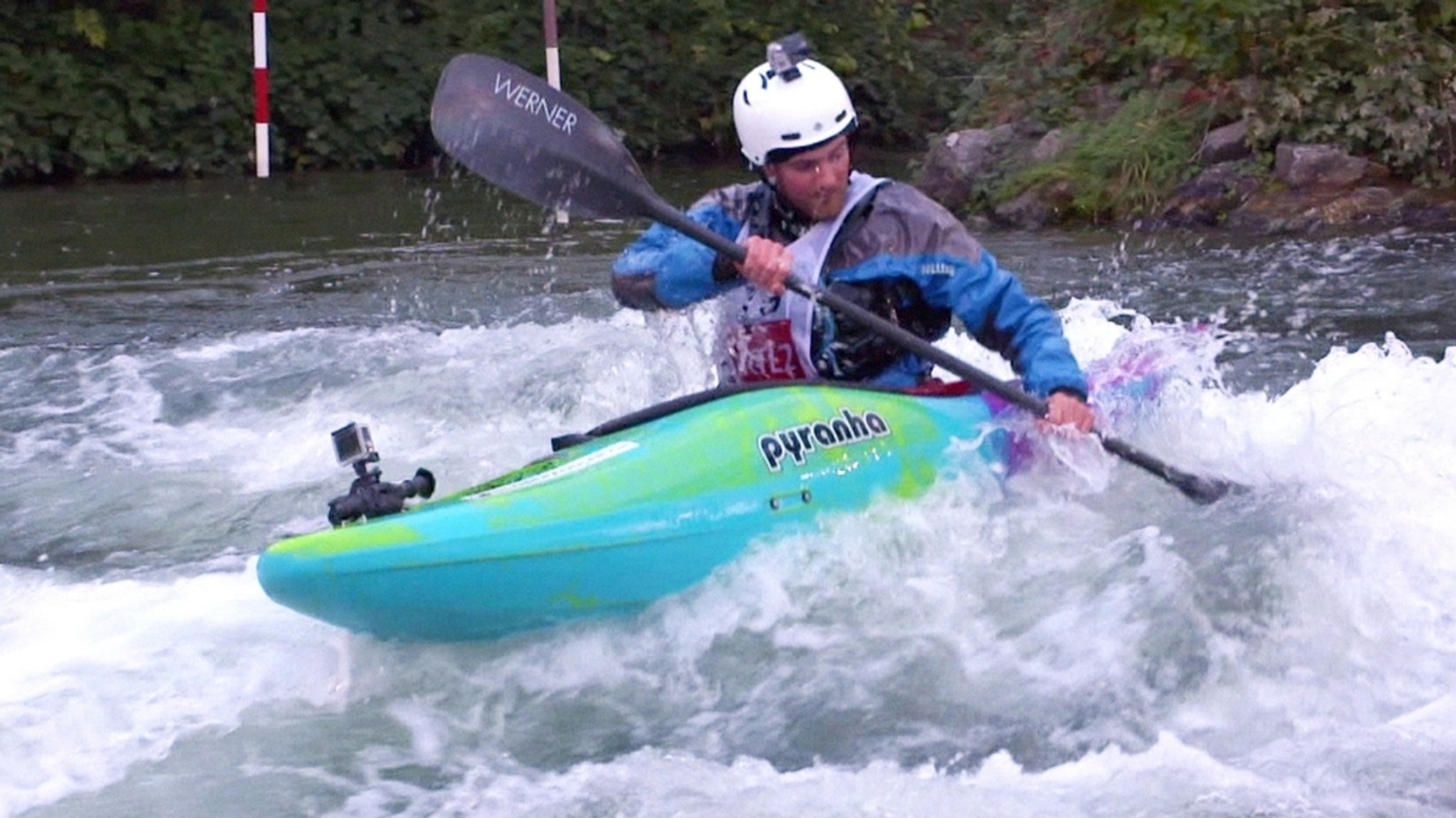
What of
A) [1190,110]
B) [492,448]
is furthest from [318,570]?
[1190,110]

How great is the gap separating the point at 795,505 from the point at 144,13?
1085 centimetres

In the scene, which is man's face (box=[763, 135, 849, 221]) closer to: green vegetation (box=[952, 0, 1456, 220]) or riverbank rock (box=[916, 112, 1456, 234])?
riverbank rock (box=[916, 112, 1456, 234])

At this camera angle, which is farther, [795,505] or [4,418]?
[4,418]

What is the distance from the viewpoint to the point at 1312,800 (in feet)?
11.7

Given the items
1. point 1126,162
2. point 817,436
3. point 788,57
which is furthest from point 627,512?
point 1126,162

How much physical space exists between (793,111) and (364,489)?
1.22 metres

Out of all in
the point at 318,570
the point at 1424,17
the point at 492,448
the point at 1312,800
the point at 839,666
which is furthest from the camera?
the point at 1424,17

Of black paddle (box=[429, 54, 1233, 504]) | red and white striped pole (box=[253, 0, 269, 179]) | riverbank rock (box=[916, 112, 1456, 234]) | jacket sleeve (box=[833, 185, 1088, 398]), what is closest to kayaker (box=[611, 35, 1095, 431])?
jacket sleeve (box=[833, 185, 1088, 398])

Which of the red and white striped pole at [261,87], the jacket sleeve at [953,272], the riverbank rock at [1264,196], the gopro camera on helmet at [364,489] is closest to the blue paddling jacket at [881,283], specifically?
the jacket sleeve at [953,272]

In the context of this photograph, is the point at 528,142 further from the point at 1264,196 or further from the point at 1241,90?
the point at 1241,90

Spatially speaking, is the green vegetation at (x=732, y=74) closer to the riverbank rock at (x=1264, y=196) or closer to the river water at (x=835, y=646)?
the riverbank rock at (x=1264, y=196)

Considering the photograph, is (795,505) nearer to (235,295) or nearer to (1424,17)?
(235,295)

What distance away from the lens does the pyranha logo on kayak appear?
430 cm

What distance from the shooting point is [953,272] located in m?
4.59
